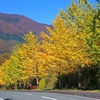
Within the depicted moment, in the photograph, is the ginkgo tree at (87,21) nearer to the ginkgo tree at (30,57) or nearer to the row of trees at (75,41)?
the row of trees at (75,41)

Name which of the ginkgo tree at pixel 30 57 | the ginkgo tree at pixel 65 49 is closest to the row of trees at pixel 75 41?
the ginkgo tree at pixel 65 49

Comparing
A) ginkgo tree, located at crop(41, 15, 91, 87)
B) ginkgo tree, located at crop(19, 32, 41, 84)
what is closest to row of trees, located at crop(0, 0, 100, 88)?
ginkgo tree, located at crop(41, 15, 91, 87)

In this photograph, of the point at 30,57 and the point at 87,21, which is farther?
the point at 30,57

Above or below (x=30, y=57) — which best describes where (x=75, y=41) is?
below

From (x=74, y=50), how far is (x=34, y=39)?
2057cm

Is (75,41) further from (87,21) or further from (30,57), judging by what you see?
(30,57)

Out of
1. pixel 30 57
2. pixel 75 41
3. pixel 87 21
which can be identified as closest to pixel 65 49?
pixel 75 41

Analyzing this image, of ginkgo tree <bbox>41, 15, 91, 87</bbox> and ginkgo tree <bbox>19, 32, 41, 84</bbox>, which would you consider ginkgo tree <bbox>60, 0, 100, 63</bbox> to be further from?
ginkgo tree <bbox>19, 32, 41, 84</bbox>

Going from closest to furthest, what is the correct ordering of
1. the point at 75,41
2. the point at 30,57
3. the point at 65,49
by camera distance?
1. the point at 75,41
2. the point at 65,49
3. the point at 30,57

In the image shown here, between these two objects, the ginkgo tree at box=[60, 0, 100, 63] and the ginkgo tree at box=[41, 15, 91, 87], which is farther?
the ginkgo tree at box=[41, 15, 91, 87]

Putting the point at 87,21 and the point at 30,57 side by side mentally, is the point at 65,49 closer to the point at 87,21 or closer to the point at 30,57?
the point at 87,21

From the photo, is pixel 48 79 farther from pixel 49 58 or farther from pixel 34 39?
pixel 49 58

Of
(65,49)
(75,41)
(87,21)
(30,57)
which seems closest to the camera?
(87,21)

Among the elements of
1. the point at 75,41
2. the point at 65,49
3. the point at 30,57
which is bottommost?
the point at 65,49
